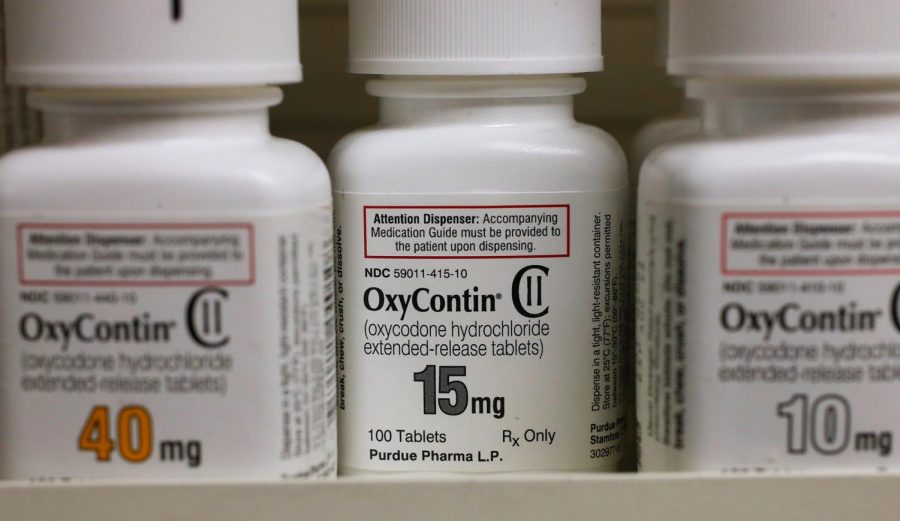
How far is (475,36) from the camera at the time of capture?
522 millimetres

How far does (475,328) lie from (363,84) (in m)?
0.29

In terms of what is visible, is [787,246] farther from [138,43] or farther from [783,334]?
[138,43]

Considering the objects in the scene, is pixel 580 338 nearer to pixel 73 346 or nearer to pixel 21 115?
A: pixel 73 346

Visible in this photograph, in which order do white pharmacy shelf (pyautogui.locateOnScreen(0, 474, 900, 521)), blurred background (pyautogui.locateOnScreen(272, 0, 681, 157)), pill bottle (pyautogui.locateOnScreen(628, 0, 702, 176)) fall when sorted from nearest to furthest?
white pharmacy shelf (pyautogui.locateOnScreen(0, 474, 900, 521)) → pill bottle (pyautogui.locateOnScreen(628, 0, 702, 176)) → blurred background (pyautogui.locateOnScreen(272, 0, 681, 157))

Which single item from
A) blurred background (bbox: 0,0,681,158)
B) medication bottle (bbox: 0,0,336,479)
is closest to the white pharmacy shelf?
medication bottle (bbox: 0,0,336,479)

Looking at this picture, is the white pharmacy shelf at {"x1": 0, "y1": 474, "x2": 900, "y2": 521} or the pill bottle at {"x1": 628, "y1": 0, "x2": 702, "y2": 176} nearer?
the white pharmacy shelf at {"x1": 0, "y1": 474, "x2": 900, "y2": 521}

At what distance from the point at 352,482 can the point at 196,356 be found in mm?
85

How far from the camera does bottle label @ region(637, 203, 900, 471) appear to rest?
1.53 ft

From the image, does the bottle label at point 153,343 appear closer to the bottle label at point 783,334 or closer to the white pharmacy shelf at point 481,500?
the white pharmacy shelf at point 481,500

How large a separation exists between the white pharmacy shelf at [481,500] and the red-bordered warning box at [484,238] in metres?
0.11

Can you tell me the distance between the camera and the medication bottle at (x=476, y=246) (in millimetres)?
520

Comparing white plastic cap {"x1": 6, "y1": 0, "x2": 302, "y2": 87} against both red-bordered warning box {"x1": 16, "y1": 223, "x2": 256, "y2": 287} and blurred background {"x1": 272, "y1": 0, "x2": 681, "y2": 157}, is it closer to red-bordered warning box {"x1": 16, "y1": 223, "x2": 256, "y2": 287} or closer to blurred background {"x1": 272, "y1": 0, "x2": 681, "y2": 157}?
red-bordered warning box {"x1": 16, "y1": 223, "x2": 256, "y2": 287}

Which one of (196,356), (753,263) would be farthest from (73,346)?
(753,263)

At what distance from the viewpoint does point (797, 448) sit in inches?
18.8
